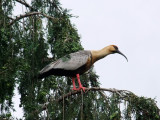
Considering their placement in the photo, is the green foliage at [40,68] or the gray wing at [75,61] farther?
the gray wing at [75,61]

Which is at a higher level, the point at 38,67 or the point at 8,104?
the point at 38,67

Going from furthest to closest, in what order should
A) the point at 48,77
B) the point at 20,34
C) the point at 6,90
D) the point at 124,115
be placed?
the point at 48,77 < the point at 20,34 < the point at 6,90 < the point at 124,115

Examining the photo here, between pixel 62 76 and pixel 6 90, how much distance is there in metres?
1.95

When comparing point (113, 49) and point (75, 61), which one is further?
point (113, 49)

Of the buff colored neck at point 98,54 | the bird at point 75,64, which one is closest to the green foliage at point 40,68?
the bird at point 75,64

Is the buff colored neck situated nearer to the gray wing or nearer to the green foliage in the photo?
the gray wing

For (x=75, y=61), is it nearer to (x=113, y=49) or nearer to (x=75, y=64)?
(x=75, y=64)

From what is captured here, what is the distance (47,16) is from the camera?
798cm

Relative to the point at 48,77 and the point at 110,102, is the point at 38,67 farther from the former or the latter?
the point at 110,102

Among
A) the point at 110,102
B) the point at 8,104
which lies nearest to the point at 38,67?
the point at 8,104

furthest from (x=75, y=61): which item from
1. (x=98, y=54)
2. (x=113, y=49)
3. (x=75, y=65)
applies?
(x=113, y=49)

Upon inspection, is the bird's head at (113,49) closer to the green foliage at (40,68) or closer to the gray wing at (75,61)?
the gray wing at (75,61)

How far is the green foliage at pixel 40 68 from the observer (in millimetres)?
7008

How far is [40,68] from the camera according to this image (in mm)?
8602
